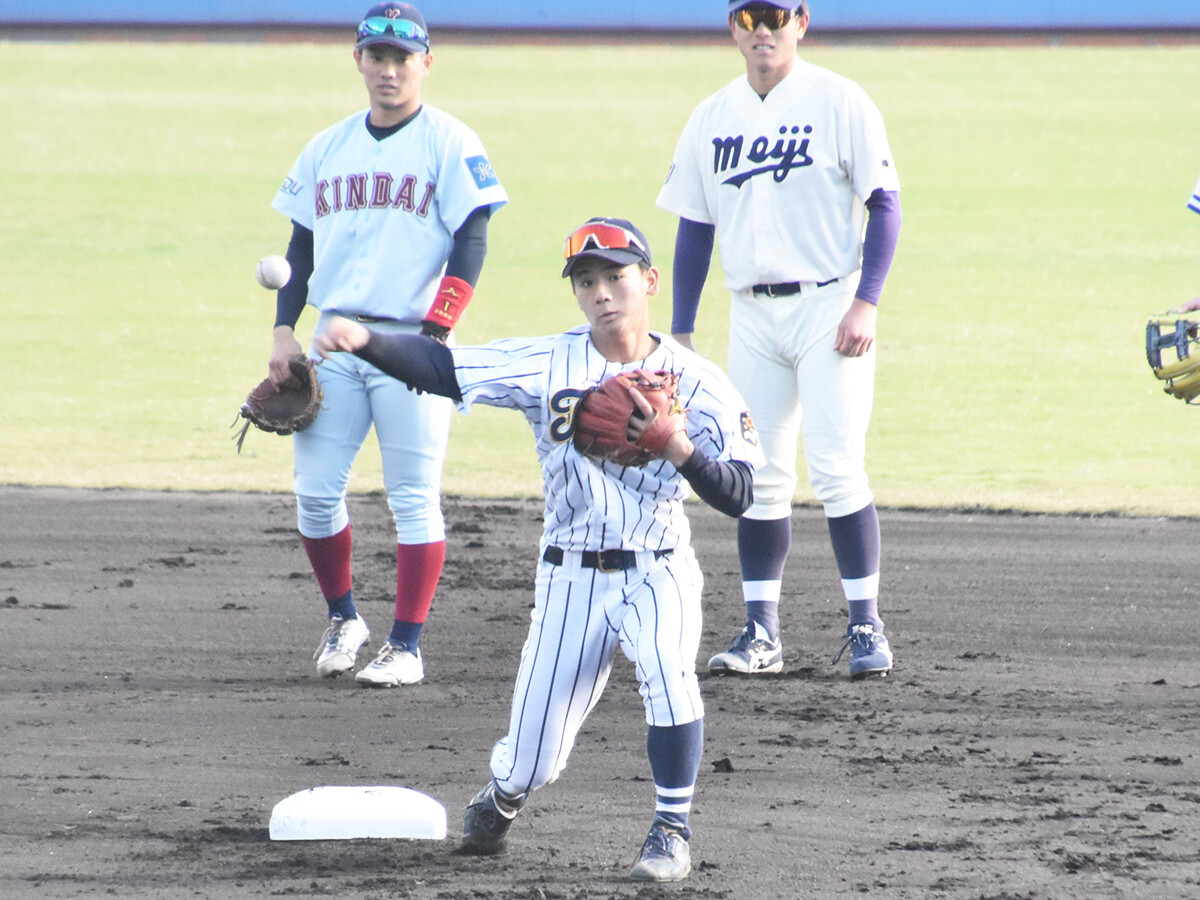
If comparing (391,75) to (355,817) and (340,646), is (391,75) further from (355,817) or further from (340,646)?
(355,817)

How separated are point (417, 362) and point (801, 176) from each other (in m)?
2.09

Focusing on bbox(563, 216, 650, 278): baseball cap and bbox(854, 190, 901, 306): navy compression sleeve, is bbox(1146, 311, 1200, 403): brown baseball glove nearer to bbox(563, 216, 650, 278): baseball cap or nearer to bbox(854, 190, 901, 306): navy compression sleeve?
bbox(854, 190, 901, 306): navy compression sleeve

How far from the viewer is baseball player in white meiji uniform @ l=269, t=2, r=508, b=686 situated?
4.98m

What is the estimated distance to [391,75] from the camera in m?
4.96

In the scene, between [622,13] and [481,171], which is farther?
[622,13]

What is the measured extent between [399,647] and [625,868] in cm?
179

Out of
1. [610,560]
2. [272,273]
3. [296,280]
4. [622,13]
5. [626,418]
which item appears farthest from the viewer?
[622,13]

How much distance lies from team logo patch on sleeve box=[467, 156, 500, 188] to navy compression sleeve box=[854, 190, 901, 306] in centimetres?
122

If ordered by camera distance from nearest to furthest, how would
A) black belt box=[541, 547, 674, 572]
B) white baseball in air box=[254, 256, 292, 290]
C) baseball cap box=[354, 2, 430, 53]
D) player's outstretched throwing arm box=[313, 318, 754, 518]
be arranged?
player's outstretched throwing arm box=[313, 318, 754, 518], black belt box=[541, 547, 674, 572], white baseball in air box=[254, 256, 292, 290], baseball cap box=[354, 2, 430, 53]

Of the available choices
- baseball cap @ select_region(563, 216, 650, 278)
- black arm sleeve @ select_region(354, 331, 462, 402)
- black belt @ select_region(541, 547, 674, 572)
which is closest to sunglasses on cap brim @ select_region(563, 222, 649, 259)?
baseball cap @ select_region(563, 216, 650, 278)

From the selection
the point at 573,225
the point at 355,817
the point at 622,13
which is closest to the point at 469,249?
the point at 355,817

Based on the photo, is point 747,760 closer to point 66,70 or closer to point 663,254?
point 663,254

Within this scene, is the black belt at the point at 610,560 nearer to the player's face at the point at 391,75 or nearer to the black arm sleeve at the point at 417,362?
the black arm sleeve at the point at 417,362

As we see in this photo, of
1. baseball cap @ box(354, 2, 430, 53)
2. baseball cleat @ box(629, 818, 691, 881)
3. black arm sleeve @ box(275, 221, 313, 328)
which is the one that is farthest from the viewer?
black arm sleeve @ box(275, 221, 313, 328)
